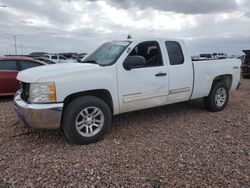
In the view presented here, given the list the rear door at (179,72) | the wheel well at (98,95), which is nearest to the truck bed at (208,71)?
the rear door at (179,72)

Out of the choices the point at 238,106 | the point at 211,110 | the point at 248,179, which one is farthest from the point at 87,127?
the point at 238,106

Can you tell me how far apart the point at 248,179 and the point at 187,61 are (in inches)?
114

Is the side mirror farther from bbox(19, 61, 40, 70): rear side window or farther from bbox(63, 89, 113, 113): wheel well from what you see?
bbox(19, 61, 40, 70): rear side window

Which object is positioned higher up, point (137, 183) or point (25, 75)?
point (25, 75)

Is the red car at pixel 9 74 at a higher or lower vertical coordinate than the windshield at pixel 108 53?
lower

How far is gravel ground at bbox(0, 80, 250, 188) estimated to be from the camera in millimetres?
3002

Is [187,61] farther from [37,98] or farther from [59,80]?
[37,98]

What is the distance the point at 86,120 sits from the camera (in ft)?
13.2

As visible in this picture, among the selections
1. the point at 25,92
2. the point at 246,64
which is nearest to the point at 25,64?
the point at 25,92

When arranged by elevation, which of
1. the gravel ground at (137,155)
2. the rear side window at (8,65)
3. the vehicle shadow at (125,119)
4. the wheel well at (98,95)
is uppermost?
the rear side window at (8,65)

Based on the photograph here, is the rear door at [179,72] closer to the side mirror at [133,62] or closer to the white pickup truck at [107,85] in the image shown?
the white pickup truck at [107,85]

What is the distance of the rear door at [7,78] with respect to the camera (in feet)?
24.5

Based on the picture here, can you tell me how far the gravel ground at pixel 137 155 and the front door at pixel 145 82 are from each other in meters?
0.58

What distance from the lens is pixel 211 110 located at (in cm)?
608
